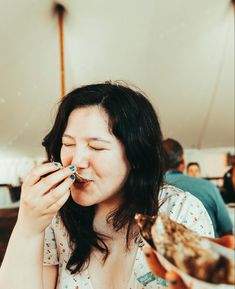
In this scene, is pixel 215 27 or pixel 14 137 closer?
pixel 215 27

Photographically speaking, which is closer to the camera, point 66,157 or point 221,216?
point 66,157

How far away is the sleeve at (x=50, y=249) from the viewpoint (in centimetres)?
139

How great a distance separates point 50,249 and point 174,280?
2.80ft

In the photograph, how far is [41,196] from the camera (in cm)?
100

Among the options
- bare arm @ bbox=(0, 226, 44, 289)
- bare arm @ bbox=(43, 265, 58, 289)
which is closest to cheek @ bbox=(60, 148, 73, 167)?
bare arm @ bbox=(0, 226, 44, 289)

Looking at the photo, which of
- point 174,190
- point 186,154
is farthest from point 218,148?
point 174,190

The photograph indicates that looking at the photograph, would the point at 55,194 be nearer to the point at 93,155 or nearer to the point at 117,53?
the point at 93,155

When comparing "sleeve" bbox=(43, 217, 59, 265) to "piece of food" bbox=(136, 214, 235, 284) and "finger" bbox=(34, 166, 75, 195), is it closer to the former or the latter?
"finger" bbox=(34, 166, 75, 195)

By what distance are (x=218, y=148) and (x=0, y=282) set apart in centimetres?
1030

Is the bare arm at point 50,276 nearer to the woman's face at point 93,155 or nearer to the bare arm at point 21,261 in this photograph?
the bare arm at point 21,261

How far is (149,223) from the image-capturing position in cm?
74

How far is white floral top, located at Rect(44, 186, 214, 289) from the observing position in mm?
1204

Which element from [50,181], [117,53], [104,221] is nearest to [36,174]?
[50,181]

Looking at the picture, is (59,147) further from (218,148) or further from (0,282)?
(218,148)
